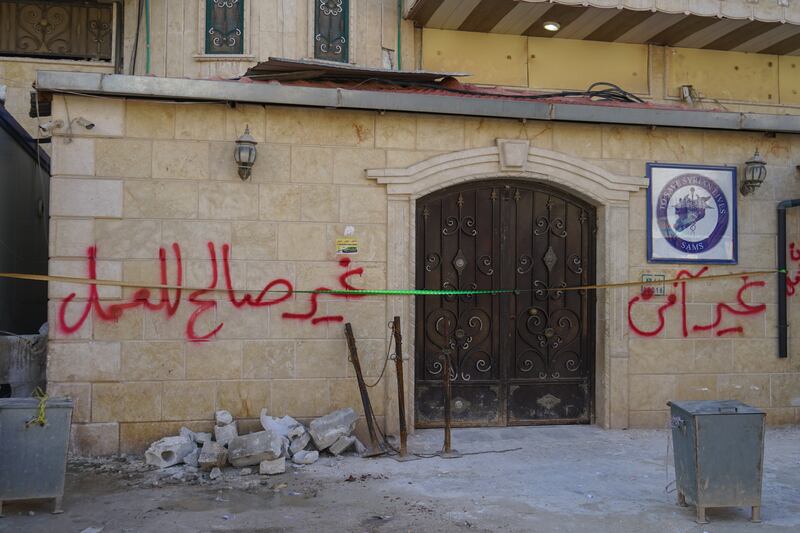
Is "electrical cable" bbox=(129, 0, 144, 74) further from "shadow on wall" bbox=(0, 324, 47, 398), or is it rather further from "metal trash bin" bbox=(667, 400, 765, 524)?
"metal trash bin" bbox=(667, 400, 765, 524)

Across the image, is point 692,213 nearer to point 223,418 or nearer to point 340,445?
point 340,445

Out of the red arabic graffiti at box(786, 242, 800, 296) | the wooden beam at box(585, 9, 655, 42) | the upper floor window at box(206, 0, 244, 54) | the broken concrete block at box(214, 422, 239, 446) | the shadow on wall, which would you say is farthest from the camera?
the upper floor window at box(206, 0, 244, 54)

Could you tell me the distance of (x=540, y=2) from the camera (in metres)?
10.0

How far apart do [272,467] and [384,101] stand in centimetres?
374

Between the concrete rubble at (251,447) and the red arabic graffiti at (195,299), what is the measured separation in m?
0.96

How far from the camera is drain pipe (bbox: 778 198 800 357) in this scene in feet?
26.9

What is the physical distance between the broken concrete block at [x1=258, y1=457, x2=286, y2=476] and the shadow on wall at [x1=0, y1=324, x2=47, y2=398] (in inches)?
106

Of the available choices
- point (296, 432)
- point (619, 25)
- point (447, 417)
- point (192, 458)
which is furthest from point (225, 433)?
point (619, 25)

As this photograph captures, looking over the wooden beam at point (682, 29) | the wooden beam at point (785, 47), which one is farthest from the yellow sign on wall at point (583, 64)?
the wooden beam at point (785, 47)

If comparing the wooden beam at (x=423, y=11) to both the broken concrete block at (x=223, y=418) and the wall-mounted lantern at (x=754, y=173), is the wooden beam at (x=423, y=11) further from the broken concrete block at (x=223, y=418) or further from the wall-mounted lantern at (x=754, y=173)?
the broken concrete block at (x=223, y=418)

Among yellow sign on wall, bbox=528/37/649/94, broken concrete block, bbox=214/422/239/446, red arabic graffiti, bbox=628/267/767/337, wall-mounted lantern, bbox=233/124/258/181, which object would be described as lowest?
broken concrete block, bbox=214/422/239/446

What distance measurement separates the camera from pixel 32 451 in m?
5.17

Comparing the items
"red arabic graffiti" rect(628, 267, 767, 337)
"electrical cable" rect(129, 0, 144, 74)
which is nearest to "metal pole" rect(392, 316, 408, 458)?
"red arabic graffiti" rect(628, 267, 767, 337)

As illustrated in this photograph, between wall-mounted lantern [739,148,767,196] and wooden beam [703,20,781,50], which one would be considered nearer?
wall-mounted lantern [739,148,767,196]
